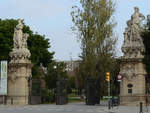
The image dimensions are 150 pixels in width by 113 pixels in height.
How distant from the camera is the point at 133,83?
3478cm

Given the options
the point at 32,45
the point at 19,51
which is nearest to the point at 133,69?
the point at 19,51

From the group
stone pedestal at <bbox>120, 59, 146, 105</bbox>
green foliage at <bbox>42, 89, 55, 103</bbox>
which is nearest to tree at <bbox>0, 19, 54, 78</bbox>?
green foliage at <bbox>42, 89, 55, 103</bbox>

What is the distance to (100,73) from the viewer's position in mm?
48219

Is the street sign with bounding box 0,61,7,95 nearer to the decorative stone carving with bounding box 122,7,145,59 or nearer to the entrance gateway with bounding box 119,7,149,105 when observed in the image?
the entrance gateway with bounding box 119,7,149,105

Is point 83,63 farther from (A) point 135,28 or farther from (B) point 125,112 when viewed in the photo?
(B) point 125,112

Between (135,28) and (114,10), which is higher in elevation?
(114,10)

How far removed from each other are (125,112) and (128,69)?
382 inches

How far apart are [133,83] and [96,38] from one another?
13021 mm

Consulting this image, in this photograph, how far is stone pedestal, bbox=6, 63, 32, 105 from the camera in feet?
126

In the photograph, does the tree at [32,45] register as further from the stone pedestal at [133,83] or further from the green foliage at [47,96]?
the stone pedestal at [133,83]

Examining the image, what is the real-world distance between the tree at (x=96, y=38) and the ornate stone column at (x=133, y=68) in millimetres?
10770

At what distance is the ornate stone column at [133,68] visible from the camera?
34.5 metres

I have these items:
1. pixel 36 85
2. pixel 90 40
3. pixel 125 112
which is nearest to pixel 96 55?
pixel 90 40

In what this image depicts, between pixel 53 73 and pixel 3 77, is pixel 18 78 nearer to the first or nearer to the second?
pixel 3 77
